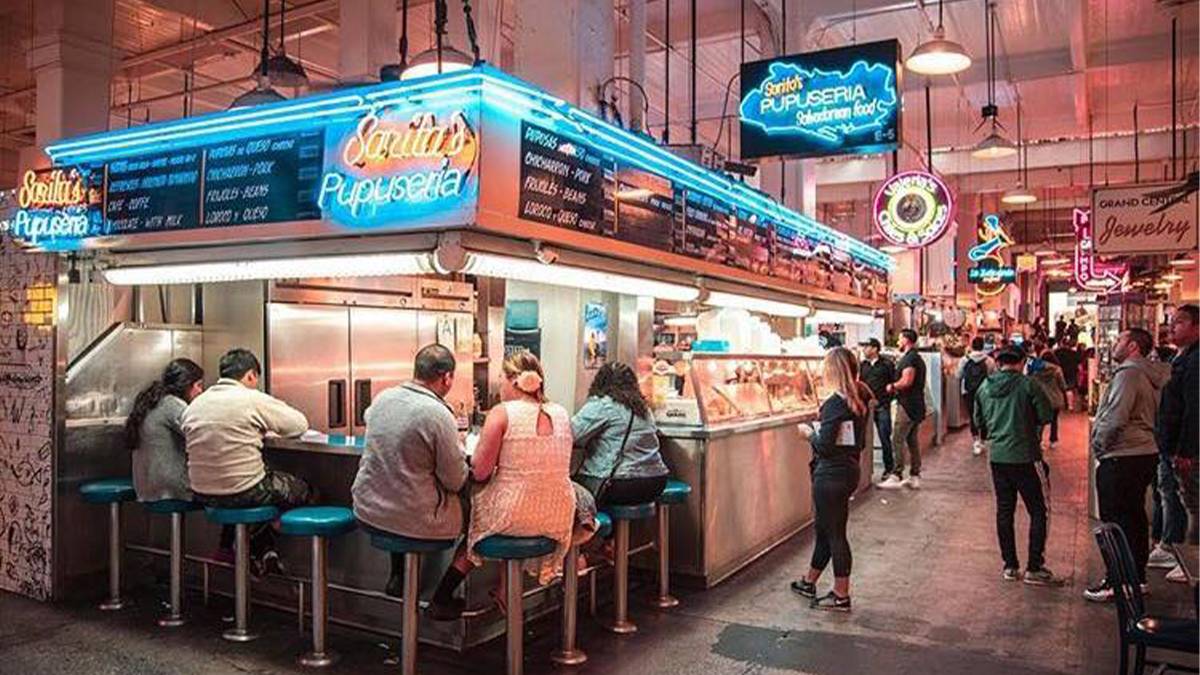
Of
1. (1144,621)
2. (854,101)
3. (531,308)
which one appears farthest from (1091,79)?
(1144,621)

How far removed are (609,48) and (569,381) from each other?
2.78 metres

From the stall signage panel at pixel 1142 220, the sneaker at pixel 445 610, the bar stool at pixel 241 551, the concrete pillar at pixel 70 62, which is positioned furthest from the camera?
the concrete pillar at pixel 70 62

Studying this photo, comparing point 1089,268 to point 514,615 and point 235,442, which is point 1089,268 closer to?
point 514,615

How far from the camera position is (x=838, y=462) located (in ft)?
19.6

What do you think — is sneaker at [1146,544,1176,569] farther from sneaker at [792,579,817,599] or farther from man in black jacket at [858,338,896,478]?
man in black jacket at [858,338,896,478]

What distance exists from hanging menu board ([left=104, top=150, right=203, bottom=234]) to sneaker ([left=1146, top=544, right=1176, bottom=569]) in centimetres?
752

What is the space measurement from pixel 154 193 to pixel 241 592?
2574mm

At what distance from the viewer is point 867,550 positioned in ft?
25.3

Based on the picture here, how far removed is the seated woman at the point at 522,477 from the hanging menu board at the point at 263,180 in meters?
1.58

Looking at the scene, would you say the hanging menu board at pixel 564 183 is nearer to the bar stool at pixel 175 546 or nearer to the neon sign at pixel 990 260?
the bar stool at pixel 175 546

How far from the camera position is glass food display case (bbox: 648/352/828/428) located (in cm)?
665

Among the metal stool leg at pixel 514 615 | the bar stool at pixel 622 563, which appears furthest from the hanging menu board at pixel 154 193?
the bar stool at pixel 622 563

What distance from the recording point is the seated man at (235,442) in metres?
5.30

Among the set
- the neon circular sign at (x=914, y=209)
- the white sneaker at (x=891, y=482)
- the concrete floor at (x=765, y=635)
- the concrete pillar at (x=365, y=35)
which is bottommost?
the concrete floor at (x=765, y=635)
